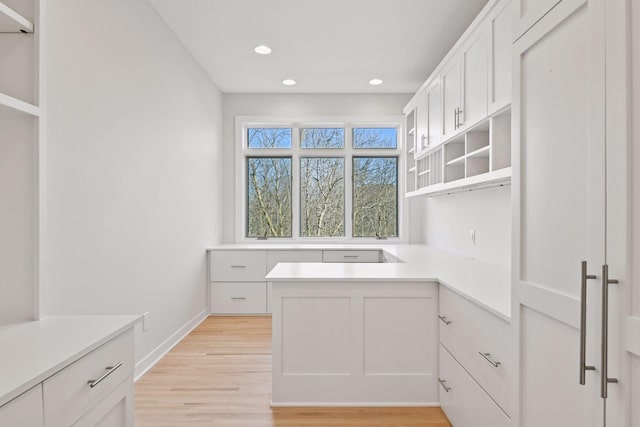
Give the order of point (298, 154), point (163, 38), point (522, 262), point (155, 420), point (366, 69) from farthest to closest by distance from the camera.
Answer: point (298, 154) → point (366, 69) → point (163, 38) → point (155, 420) → point (522, 262)

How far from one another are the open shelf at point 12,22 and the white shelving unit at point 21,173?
0.01 m

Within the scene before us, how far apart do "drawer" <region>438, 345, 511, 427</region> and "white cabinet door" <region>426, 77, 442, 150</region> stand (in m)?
1.76

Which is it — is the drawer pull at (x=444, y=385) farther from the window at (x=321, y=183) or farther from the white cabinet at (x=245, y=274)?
the window at (x=321, y=183)

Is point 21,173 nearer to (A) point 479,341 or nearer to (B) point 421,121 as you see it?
(A) point 479,341

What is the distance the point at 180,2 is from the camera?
9.29 feet

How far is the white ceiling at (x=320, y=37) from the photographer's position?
2.89 metres

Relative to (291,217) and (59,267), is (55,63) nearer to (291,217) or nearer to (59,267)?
(59,267)

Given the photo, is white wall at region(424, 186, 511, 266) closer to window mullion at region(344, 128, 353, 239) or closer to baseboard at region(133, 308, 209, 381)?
window mullion at region(344, 128, 353, 239)

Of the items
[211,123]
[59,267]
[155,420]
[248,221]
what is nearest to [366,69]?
[211,123]

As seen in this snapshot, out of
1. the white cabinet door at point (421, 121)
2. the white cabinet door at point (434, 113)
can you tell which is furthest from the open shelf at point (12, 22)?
the white cabinet door at point (421, 121)

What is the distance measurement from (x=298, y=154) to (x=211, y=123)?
120 centimetres

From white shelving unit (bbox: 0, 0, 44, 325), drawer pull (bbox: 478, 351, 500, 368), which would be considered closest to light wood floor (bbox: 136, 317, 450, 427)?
drawer pull (bbox: 478, 351, 500, 368)

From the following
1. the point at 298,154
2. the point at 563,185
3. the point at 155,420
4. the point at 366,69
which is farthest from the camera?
the point at 298,154

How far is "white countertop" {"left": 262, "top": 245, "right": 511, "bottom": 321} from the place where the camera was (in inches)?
70.6
